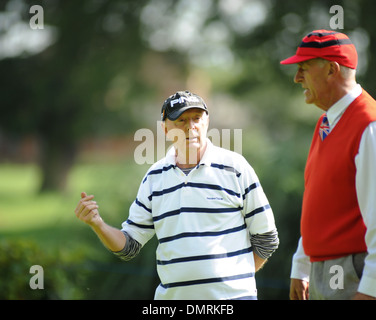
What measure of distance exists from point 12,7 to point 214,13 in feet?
17.1

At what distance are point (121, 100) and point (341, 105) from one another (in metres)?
14.0

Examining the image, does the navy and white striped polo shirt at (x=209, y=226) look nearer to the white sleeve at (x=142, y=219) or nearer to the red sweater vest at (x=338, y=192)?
the white sleeve at (x=142, y=219)

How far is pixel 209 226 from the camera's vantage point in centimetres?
251

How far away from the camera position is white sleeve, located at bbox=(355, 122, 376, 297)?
2119 millimetres

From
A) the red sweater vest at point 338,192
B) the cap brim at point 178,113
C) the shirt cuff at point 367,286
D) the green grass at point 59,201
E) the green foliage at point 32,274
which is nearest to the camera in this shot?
the shirt cuff at point 367,286

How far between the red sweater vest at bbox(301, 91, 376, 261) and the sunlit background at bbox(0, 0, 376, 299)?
98.3 inches

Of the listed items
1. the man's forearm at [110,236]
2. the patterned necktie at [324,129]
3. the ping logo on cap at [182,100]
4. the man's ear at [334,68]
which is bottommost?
the man's forearm at [110,236]

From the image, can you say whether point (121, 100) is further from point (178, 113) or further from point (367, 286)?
point (367, 286)

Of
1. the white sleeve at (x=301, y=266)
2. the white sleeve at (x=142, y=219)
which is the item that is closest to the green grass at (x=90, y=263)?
the white sleeve at (x=142, y=219)

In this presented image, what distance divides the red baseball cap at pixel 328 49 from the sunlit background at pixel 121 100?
9.11ft

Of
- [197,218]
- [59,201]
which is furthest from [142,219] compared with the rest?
[59,201]

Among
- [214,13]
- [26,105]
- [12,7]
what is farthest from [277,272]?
A: [26,105]

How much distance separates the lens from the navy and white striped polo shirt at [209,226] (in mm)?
2484
